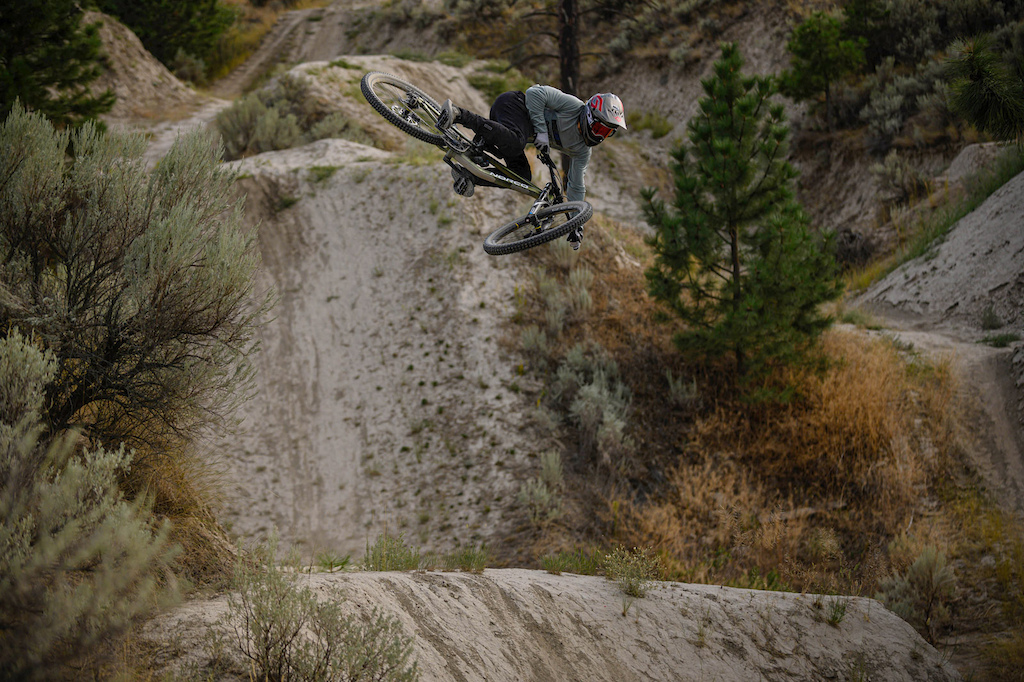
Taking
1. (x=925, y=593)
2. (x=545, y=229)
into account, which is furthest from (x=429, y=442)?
(x=925, y=593)

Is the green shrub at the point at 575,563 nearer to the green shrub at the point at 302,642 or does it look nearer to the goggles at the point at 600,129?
the green shrub at the point at 302,642

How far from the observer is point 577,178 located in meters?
8.40

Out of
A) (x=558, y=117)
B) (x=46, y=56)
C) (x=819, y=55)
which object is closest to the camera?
(x=558, y=117)

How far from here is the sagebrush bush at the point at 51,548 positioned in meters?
4.55

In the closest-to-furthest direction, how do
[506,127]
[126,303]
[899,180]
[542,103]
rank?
[126,303]
[506,127]
[542,103]
[899,180]

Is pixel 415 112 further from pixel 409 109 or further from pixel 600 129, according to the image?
pixel 600 129

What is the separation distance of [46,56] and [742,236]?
1614 cm

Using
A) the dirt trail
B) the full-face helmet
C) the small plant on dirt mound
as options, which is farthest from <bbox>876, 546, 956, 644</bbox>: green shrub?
the small plant on dirt mound

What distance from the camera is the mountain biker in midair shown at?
7.37m

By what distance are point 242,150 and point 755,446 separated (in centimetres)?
1866

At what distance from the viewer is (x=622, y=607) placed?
30.3 ft

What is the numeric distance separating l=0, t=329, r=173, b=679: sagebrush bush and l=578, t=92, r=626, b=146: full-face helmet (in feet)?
19.4

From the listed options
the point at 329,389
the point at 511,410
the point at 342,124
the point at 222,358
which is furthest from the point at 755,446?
the point at 342,124

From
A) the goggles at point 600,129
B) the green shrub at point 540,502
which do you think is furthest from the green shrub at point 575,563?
the goggles at point 600,129
